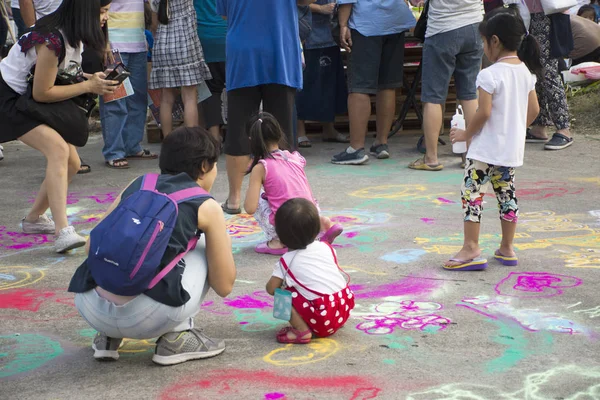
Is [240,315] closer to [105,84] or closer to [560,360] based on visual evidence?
[560,360]

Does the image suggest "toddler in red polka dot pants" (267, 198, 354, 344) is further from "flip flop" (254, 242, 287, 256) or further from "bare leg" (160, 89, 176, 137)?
"bare leg" (160, 89, 176, 137)

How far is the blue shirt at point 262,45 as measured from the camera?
5469mm

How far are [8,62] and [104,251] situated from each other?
7.81ft

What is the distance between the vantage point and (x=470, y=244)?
4.38 metres

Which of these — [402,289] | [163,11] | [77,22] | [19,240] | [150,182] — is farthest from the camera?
[163,11]

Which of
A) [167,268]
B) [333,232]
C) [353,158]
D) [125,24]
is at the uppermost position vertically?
[125,24]

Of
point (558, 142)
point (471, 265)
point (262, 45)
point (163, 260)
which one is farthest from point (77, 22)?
point (558, 142)

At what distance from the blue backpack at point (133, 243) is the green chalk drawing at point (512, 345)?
128 centimetres

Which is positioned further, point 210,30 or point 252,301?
point 210,30

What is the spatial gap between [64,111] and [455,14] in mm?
3375

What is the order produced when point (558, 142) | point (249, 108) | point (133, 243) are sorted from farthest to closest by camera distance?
point (558, 142), point (249, 108), point (133, 243)

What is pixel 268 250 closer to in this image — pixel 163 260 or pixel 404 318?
pixel 404 318

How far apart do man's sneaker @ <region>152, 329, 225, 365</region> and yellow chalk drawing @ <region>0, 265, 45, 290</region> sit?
1411 millimetres

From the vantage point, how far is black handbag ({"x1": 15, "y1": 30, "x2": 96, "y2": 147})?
474cm
